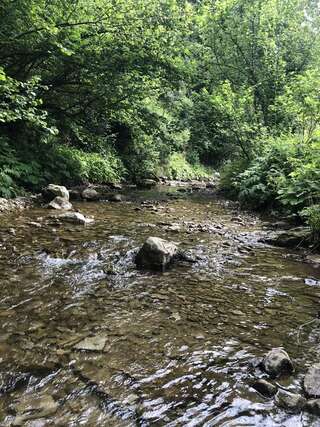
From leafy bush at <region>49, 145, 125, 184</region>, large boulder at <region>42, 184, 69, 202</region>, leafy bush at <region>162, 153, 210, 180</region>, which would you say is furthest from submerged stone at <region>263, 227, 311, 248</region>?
leafy bush at <region>162, 153, 210, 180</region>

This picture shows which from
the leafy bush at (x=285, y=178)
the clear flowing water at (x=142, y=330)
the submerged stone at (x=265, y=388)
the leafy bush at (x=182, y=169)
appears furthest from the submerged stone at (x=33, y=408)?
the leafy bush at (x=182, y=169)

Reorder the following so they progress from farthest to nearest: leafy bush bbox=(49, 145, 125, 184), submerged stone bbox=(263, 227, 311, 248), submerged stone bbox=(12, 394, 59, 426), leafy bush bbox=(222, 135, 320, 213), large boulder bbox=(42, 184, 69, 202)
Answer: leafy bush bbox=(49, 145, 125, 184)
large boulder bbox=(42, 184, 69, 202)
leafy bush bbox=(222, 135, 320, 213)
submerged stone bbox=(263, 227, 311, 248)
submerged stone bbox=(12, 394, 59, 426)

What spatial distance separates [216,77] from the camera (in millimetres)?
24000

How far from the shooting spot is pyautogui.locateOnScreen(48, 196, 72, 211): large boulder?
1038 centimetres

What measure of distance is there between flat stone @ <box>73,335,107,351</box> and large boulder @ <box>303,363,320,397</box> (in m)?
1.86

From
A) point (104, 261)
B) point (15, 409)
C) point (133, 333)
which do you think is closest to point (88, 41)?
point (104, 261)

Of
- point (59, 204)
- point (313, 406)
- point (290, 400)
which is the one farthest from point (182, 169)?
point (313, 406)

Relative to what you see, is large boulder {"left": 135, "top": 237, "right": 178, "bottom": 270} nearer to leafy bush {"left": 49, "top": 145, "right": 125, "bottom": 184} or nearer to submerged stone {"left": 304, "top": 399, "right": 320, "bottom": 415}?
submerged stone {"left": 304, "top": 399, "right": 320, "bottom": 415}

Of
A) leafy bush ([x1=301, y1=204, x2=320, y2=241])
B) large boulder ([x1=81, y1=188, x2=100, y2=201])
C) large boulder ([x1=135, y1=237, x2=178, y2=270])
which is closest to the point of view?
large boulder ([x1=135, y1=237, x2=178, y2=270])

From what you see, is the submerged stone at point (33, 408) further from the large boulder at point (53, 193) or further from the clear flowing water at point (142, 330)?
the large boulder at point (53, 193)

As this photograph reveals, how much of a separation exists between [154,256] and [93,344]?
8.16ft

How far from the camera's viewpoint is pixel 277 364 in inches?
129

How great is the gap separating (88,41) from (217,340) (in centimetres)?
1058

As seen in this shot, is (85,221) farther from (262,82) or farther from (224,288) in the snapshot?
(262,82)
